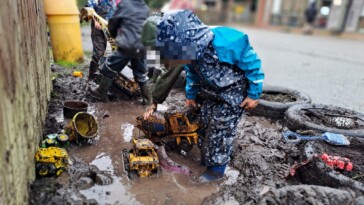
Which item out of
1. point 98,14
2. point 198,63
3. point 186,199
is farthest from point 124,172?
point 98,14

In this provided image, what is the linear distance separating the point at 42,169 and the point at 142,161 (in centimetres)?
88

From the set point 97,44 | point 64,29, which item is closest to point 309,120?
→ point 97,44

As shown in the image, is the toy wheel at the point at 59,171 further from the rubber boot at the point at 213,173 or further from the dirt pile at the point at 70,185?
the rubber boot at the point at 213,173

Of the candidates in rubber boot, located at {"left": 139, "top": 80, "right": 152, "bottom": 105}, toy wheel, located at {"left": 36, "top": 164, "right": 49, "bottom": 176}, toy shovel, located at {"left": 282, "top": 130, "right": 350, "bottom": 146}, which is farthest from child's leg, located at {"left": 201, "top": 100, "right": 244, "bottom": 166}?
rubber boot, located at {"left": 139, "top": 80, "right": 152, "bottom": 105}

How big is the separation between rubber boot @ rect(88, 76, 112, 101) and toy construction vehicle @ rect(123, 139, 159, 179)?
168cm

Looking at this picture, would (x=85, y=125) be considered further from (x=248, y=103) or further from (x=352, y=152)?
(x=352, y=152)

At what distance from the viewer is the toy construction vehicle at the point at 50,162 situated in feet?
8.94

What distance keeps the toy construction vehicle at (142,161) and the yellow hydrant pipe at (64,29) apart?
448cm

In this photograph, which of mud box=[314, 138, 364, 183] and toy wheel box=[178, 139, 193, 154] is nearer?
mud box=[314, 138, 364, 183]

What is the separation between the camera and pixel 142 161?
2967mm

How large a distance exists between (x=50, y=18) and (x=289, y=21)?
20303 mm

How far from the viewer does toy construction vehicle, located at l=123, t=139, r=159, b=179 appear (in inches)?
117

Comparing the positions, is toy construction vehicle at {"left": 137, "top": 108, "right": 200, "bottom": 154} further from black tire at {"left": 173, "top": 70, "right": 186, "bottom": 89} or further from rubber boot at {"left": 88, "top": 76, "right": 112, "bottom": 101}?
black tire at {"left": 173, "top": 70, "right": 186, "bottom": 89}

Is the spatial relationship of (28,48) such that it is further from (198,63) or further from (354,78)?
(354,78)
